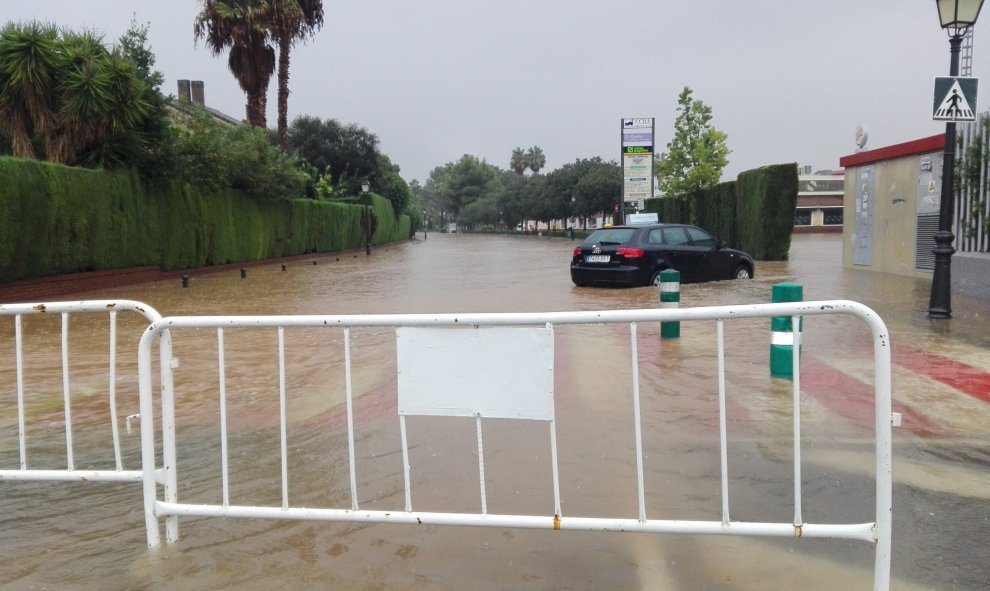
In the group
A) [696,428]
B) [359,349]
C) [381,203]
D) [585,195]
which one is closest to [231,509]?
[696,428]

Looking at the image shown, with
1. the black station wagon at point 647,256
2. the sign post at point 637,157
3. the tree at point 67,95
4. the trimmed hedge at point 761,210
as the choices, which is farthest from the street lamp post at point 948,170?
the sign post at point 637,157

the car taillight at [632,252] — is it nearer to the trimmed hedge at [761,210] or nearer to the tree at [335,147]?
the trimmed hedge at [761,210]

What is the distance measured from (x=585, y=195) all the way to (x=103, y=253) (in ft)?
201

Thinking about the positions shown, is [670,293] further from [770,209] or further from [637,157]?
[637,157]

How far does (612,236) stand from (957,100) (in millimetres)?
7061

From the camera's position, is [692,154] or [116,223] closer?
[116,223]

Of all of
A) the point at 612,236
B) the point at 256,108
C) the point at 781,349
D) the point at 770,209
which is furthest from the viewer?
the point at 256,108

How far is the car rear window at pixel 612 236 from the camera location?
1520cm

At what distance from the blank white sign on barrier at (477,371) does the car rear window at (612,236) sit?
12003 millimetres

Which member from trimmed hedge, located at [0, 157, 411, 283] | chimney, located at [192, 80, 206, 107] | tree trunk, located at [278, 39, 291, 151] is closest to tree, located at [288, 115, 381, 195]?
chimney, located at [192, 80, 206, 107]

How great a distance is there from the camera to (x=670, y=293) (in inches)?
350

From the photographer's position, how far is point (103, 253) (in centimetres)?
1803

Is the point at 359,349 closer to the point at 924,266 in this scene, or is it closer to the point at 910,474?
the point at 910,474

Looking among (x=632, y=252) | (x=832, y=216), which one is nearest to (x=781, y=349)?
(x=632, y=252)
